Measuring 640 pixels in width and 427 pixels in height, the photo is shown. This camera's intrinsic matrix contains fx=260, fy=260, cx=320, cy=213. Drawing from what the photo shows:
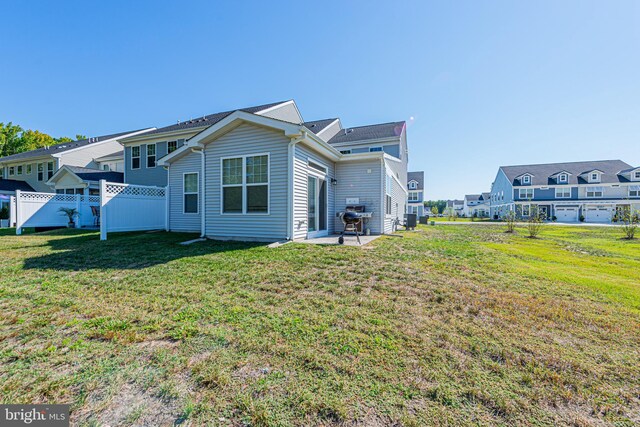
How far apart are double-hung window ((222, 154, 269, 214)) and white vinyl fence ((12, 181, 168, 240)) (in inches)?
183

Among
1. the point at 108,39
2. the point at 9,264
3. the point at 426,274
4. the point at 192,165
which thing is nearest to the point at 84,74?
the point at 108,39

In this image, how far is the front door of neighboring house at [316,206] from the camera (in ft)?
28.0

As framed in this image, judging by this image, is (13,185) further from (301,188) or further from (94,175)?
(301,188)

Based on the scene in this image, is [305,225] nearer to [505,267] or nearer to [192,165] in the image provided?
[505,267]

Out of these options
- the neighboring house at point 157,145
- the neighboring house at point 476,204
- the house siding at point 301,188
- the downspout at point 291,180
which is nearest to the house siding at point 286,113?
the neighboring house at point 157,145

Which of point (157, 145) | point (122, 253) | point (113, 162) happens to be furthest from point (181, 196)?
point (113, 162)

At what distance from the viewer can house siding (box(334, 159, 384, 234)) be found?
10.2 meters

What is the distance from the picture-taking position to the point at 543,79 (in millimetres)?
9461

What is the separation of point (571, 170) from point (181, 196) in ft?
158

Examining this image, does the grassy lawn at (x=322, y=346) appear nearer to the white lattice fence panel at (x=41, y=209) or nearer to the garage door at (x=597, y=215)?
the white lattice fence panel at (x=41, y=209)

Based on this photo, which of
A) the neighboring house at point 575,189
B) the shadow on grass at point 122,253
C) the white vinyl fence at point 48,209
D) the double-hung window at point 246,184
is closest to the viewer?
the shadow on grass at point 122,253

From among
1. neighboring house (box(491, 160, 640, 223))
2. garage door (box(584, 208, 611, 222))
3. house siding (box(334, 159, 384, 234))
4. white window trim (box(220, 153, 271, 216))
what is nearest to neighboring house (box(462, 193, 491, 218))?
neighboring house (box(491, 160, 640, 223))

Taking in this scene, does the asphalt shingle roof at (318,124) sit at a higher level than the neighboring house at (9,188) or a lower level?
higher

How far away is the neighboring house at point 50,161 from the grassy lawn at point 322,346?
22805mm
